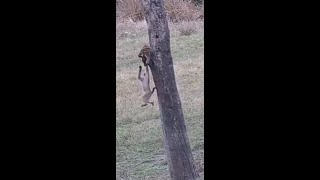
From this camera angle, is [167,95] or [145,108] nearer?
[167,95]

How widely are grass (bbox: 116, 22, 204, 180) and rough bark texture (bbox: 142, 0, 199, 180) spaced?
12 centimetres

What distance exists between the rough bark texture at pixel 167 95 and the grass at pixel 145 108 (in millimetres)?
116

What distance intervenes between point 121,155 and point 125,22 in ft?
3.32

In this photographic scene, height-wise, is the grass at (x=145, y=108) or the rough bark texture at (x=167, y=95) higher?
the rough bark texture at (x=167, y=95)

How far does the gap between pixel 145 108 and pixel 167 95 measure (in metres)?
1.04

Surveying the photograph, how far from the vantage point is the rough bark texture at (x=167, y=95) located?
278 cm

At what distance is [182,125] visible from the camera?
9.59ft

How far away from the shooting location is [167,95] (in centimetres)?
286

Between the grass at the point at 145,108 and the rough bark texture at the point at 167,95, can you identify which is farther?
the grass at the point at 145,108

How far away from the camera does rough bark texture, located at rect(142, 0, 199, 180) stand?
2.78 m

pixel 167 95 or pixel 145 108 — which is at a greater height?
pixel 167 95

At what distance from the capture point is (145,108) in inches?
153
